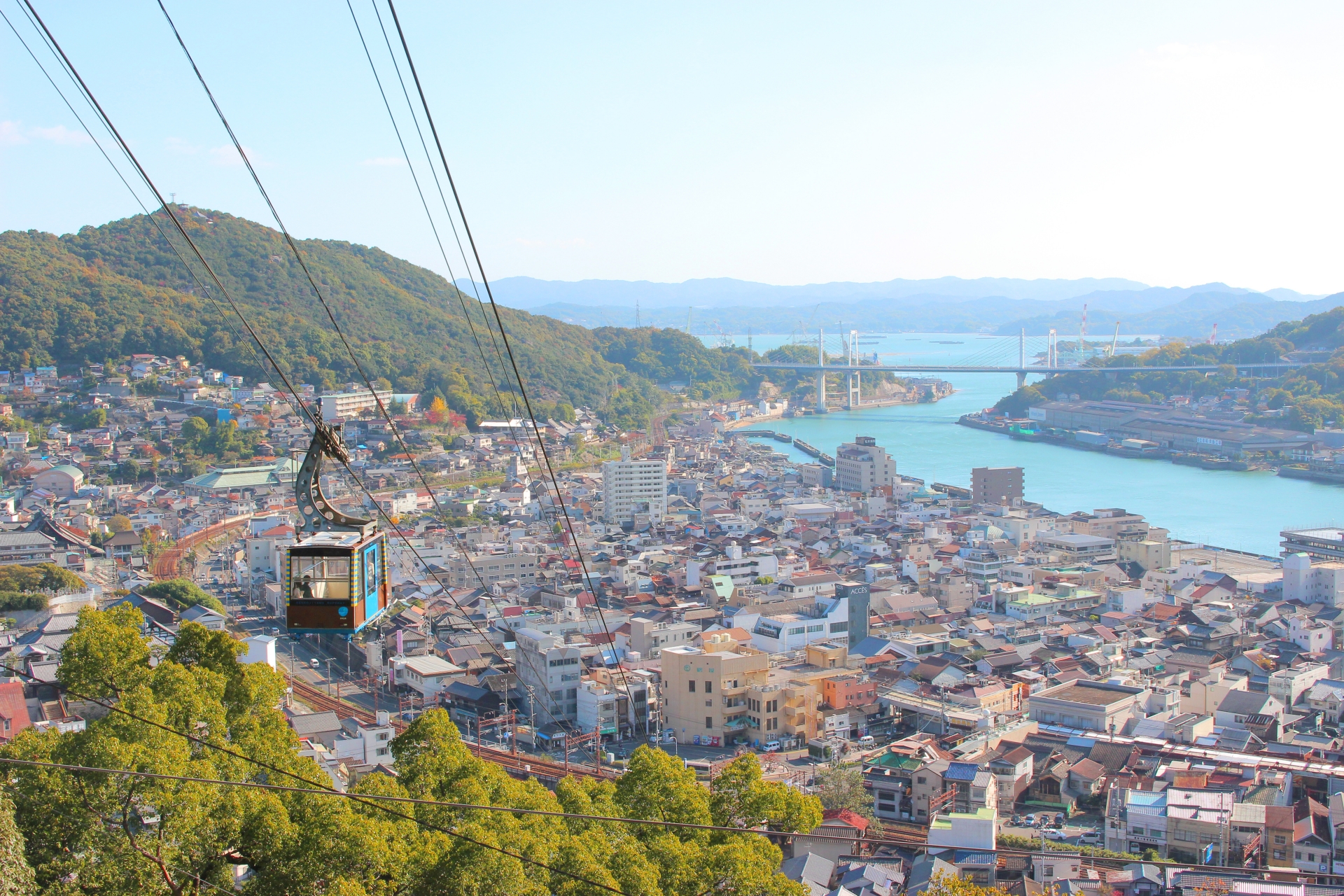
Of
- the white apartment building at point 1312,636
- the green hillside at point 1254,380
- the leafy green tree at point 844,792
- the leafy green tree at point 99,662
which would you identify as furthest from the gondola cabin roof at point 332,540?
the green hillside at point 1254,380

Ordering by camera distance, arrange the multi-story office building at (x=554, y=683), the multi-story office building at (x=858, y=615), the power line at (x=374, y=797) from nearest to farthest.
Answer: the power line at (x=374, y=797) < the multi-story office building at (x=554, y=683) < the multi-story office building at (x=858, y=615)

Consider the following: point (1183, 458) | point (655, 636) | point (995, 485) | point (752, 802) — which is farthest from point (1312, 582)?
point (1183, 458)

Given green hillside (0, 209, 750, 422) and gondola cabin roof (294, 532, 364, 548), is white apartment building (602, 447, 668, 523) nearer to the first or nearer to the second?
green hillside (0, 209, 750, 422)

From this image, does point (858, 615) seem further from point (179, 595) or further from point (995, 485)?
point (995, 485)

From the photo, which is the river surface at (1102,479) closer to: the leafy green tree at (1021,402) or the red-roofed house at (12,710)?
the leafy green tree at (1021,402)

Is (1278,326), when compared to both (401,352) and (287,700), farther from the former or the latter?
(287,700)

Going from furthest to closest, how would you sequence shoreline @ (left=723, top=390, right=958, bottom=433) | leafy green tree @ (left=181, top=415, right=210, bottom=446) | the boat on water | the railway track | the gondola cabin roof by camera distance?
shoreline @ (left=723, top=390, right=958, bottom=433), the boat on water, leafy green tree @ (left=181, top=415, right=210, bottom=446), the railway track, the gondola cabin roof

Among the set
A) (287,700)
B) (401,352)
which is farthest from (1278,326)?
(287,700)

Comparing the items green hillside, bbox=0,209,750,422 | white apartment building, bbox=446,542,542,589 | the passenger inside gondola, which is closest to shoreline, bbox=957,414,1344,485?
green hillside, bbox=0,209,750,422
